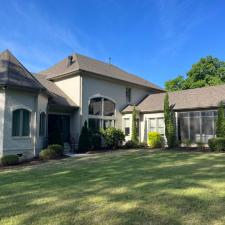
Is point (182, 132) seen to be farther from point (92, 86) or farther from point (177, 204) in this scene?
point (177, 204)

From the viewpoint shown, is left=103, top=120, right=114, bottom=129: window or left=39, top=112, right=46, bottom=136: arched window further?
left=103, top=120, right=114, bottom=129: window

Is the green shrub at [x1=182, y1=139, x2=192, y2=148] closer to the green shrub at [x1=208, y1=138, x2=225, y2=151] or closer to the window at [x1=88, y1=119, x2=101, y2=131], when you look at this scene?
the green shrub at [x1=208, y1=138, x2=225, y2=151]

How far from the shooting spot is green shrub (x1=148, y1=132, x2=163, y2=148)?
66.9ft

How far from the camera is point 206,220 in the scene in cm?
459

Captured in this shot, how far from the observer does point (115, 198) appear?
6.07 meters

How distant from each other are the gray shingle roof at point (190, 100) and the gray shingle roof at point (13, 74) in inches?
405

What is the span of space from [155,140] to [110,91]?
19.5ft

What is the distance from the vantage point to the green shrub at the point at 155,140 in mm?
20391

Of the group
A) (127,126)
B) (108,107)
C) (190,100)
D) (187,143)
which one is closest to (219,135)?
(187,143)

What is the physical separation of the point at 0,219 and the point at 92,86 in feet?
53.1

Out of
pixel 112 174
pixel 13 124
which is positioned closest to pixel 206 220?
pixel 112 174

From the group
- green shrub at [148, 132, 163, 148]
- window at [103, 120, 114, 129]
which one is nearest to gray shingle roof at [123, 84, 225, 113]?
window at [103, 120, 114, 129]

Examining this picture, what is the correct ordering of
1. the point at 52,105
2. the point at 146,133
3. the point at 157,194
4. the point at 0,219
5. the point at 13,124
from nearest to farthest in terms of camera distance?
1. the point at 0,219
2. the point at 157,194
3. the point at 13,124
4. the point at 52,105
5. the point at 146,133

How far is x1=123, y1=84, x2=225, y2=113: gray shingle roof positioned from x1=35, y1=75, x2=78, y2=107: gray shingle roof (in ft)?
19.1
